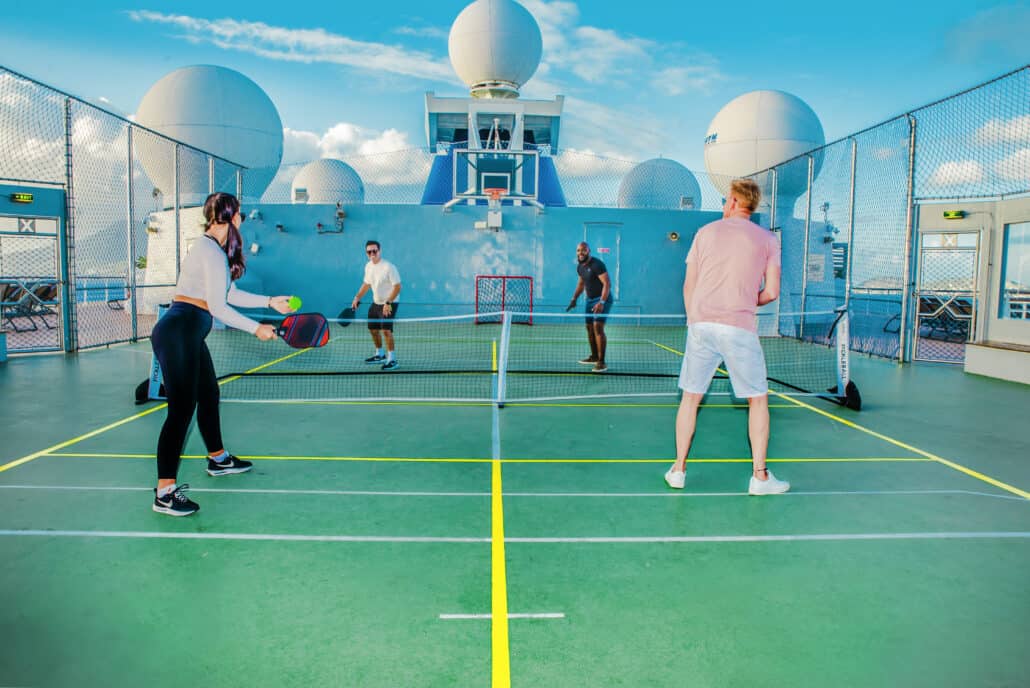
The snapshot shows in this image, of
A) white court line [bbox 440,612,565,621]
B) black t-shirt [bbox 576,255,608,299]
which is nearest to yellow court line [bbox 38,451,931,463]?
white court line [bbox 440,612,565,621]

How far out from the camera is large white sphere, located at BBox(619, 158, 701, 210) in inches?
908

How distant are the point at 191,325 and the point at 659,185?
2115 centimetres

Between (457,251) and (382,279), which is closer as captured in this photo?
(382,279)

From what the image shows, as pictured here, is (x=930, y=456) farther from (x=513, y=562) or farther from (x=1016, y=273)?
(x=1016, y=273)

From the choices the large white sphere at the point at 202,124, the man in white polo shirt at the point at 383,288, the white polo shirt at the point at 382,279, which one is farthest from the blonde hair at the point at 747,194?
the large white sphere at the point at 202,124

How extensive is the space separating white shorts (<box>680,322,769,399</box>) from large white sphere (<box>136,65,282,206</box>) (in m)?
17.1

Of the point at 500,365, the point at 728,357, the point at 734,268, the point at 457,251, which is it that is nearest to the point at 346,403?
the point at 500,365

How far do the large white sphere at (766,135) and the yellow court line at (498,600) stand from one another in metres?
17.1

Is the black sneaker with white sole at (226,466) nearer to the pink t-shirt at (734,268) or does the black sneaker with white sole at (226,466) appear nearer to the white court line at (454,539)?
the white court line at (454,539)

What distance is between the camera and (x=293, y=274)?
57.8 ft

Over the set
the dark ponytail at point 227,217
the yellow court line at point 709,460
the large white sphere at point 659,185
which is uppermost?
the large white sphere at point 659,185

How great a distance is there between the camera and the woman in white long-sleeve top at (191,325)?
12.2 feet

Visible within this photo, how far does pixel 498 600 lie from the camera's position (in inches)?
112

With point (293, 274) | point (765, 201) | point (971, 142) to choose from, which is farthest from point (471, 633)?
point (765, 201)
